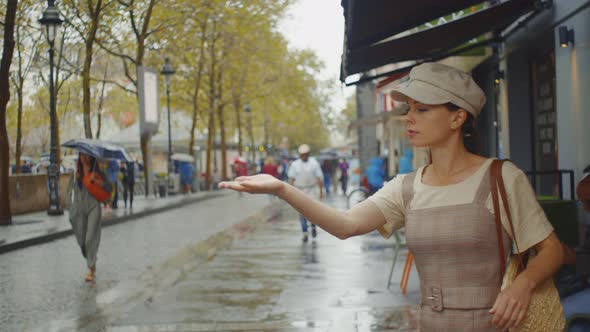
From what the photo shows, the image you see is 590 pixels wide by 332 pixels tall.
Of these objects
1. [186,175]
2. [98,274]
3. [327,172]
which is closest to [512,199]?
[98,274]

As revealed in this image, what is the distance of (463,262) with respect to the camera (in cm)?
278

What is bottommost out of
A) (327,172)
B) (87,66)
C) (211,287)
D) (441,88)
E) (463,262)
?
(211,287)

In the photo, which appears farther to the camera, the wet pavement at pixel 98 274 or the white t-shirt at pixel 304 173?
the white t-shirt at pixel 304 173

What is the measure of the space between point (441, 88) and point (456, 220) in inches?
16.9

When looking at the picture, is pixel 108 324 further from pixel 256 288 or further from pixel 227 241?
pixel 227 241

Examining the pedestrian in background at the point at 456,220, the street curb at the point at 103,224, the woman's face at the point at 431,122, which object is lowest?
the street curb at the point at 103,224

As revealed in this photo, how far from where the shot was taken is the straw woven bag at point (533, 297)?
2.73 m

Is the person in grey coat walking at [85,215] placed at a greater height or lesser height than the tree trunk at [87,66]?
lesser

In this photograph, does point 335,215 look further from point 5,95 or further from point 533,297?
point 5,95

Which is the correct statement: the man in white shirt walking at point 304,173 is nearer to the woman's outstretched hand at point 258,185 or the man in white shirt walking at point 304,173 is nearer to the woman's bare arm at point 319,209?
the woman's bare arm at point 319,209

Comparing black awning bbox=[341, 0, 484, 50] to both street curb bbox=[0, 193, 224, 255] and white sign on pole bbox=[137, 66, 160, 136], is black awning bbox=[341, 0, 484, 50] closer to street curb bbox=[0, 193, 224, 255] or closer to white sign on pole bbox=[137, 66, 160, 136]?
street curb bbox=[0, 193, 224, 255]

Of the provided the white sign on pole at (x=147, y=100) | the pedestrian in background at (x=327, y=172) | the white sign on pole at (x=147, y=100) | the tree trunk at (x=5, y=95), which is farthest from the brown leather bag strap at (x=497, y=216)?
the pedestrian in background at (x=327, y=172)

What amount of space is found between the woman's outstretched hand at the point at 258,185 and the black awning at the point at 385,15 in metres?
2.94

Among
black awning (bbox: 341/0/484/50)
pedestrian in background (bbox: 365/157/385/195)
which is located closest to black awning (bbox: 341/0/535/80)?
black awning (bbox: 341/0/484/50)
